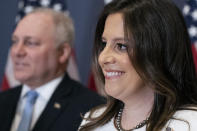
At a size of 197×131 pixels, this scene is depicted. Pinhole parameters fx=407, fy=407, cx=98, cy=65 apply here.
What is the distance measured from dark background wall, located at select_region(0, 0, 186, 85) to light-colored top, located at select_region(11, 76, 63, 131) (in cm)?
52

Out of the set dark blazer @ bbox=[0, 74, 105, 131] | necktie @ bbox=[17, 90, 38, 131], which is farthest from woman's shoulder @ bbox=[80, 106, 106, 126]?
necktie @ bbox=[17, 90, 38, 131]

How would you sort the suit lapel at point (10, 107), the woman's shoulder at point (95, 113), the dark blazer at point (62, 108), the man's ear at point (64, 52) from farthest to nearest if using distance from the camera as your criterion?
the man's ear at point (64, 52), the suit lapel at point (10, 107), the dark blazer at point (62, 108), the woman's shoulder at point (95, 113)

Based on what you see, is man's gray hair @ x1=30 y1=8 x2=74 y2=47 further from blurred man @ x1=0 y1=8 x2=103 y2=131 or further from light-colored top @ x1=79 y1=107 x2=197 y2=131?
light-colored top @ x1=79 y1=107 x2=197 y2=131

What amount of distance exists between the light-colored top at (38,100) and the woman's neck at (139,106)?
1032 mm

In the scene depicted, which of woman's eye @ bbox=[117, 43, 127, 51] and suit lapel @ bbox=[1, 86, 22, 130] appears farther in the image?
suit lapel @ bbox=[1, 86, 22, 130]

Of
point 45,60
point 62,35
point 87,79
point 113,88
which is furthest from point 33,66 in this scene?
point 113,88

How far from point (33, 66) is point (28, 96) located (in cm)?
19

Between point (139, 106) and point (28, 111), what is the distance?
1.10 metres

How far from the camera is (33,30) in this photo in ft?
8.48

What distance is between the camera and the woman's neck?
146 cm

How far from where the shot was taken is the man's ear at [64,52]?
2630mm

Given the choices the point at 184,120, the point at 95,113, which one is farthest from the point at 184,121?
the point at 95,113

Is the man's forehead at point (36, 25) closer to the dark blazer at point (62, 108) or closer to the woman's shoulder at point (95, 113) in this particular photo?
the dark blazer at point (62, 108)

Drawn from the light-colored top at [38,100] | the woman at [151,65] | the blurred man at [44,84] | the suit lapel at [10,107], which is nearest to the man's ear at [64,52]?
the blurred man at [44,84]
